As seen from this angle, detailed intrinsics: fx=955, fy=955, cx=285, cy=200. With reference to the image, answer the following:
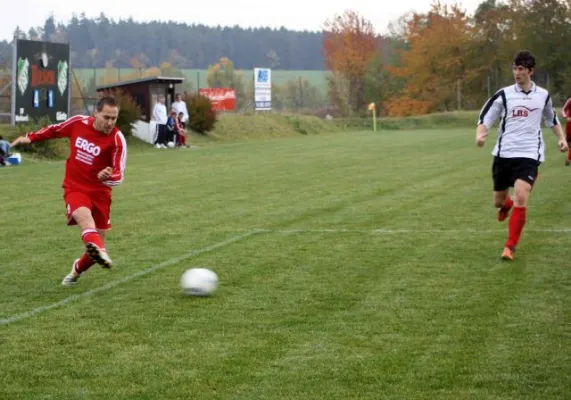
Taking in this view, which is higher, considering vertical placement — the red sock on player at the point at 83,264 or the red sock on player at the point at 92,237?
the red sock on player at the point at 92,237

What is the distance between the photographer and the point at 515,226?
980 centimetres

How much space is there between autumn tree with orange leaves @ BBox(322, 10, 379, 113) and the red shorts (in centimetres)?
6357

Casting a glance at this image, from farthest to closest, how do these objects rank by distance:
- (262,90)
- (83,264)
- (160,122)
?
1. (262,90)
2. (160,122)
3. (83,264)

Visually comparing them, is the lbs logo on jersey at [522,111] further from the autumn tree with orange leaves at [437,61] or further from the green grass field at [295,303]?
the autumn tree with orange leaves at [437,61]

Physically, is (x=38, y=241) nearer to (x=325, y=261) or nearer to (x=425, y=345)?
(x=325, y=261)

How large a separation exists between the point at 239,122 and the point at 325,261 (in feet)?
129

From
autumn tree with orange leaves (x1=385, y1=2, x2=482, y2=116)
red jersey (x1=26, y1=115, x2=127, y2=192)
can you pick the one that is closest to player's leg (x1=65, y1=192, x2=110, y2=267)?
red jersey (x1=26, y1=115, x2=127, y2=192)

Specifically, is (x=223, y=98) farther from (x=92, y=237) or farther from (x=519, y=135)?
(x=92, y=237)

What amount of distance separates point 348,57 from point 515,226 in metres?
Result: 62.3

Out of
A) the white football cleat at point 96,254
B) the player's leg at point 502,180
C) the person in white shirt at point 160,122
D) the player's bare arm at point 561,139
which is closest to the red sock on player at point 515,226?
the player's leg at point 502,180

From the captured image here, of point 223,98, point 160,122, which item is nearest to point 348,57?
point 223,98

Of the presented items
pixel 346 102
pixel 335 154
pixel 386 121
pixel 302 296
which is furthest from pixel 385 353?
pixel 346 102

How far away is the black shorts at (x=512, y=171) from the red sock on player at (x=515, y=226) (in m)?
0.32

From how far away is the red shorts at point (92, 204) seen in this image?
845 centimetres
